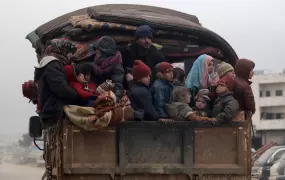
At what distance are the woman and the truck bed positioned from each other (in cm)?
56

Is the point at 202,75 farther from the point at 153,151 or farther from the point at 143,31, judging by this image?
the point at 153,151

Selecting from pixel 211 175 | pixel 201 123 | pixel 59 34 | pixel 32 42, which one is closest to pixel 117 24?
pixel 59 34

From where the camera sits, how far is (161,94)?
16.1ft

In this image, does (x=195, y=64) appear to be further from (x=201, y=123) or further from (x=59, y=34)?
(x=59, y=34)

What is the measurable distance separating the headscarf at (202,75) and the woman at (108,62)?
717 millimetres

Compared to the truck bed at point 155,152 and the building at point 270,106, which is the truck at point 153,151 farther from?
the building at point 270,106

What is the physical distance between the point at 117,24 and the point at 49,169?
1434 millimetres

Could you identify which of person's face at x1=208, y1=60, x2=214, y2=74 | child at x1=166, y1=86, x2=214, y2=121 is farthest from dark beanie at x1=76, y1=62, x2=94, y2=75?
person's face at x1=208, y1=60, x2=214, y2=74

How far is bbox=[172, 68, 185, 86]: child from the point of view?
205 inches

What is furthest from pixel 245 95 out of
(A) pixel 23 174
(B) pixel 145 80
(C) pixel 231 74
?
(A) pixel 23 174

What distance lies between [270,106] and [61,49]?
44.0 meters

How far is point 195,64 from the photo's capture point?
17.4 feet

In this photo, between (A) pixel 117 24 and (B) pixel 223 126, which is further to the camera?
(A) pixel 117 24

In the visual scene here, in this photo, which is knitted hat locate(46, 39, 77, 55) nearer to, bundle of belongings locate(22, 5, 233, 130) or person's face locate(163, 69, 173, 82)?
bundle of belongings locate(22, 5, 233, 130)
